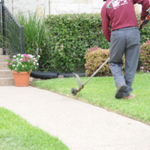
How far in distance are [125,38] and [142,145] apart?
203 centimetres

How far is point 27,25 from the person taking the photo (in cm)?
805

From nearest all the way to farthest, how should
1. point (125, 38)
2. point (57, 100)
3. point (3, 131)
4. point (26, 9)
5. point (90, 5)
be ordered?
point (3, 131) < point (125, 38) < point (57, 100) < point (90, 5) < point (26, 9)

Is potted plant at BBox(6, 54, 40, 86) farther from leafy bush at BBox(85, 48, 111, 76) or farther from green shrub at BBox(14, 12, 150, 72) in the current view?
leafy bush at BBox(85, 48, 111, 76)

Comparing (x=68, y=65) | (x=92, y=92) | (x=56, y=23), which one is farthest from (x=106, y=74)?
(x=92, y=92)

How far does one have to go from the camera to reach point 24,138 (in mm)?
2854

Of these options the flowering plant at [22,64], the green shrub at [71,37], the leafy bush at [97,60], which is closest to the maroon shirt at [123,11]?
the flowering plant at [22,64]

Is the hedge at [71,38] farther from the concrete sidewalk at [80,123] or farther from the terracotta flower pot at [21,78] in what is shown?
the concrete sidewalk at [80,123]

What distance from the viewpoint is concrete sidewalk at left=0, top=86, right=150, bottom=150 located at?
2.84 m

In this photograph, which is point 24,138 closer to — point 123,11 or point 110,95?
point 110,95

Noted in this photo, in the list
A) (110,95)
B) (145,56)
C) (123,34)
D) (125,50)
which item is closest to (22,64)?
(110,95)

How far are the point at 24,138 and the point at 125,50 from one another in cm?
238

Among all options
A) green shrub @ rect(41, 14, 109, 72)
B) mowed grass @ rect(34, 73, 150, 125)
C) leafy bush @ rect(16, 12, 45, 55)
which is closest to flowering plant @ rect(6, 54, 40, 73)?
mowed grass @ rect(34, 73, 150, 125)

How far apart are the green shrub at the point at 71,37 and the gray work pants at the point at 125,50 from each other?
3.23m

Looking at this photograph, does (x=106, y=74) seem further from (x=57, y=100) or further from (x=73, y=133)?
(x=73, y=133)
